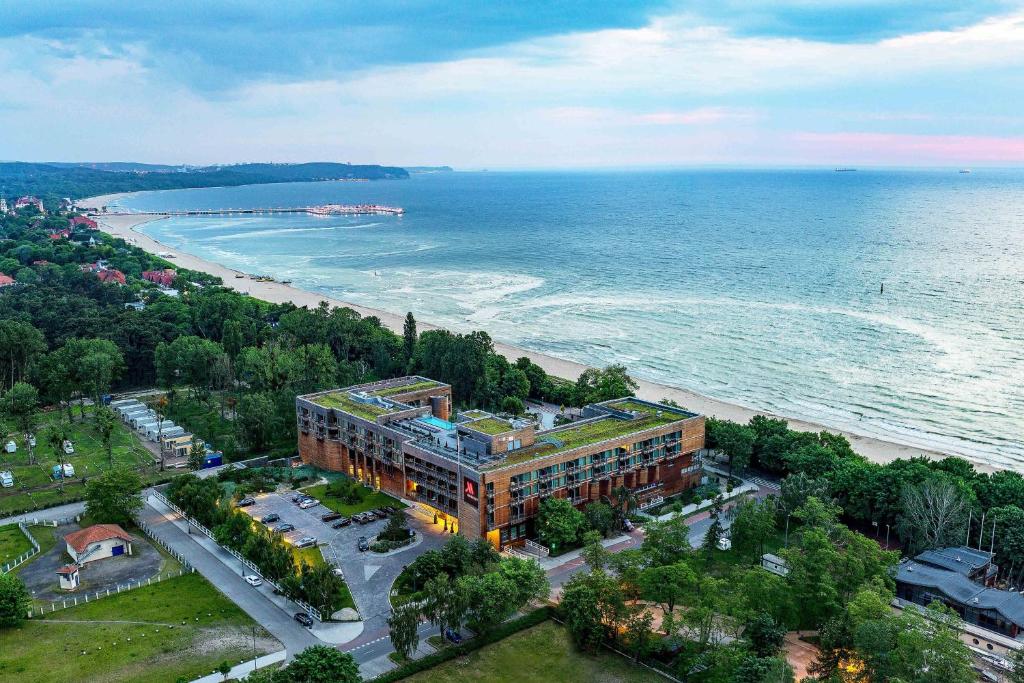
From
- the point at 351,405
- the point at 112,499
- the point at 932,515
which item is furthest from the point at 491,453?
the point at 932,515

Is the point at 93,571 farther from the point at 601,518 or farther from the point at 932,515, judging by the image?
the point at 932,515

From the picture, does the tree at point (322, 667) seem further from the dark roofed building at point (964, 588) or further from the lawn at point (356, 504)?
the dark roofed building at point (964, 588)

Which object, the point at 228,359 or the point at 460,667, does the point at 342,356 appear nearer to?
the point at 228,359

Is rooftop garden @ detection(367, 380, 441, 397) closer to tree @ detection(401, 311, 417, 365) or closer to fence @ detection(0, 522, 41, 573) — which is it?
tree @ detection(401, 311, 417, 365)

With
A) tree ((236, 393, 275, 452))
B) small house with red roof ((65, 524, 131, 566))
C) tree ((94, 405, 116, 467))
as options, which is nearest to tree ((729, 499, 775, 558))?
small house with red roof ((65, 524, 131, 566))

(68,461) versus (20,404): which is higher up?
(20,404)
